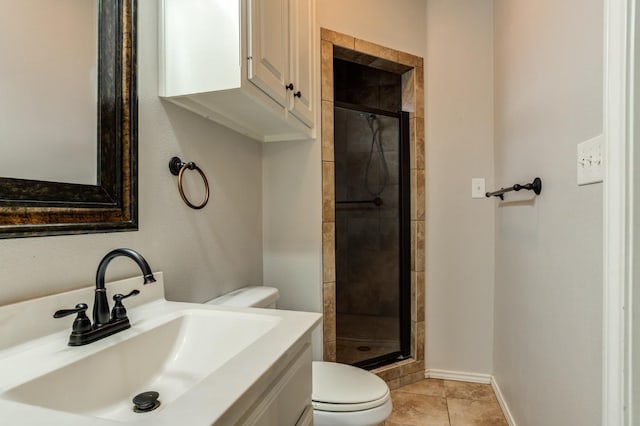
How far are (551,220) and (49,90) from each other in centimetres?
158

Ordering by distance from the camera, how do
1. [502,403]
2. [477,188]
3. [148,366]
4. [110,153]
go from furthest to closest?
[477,188], [502,403], [110,153], [148,366]

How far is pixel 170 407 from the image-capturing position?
0.49m

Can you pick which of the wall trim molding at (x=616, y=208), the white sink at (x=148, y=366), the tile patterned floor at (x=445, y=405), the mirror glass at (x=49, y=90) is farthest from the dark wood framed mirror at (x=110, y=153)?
the tile patterned floor at (x=445, y=405)

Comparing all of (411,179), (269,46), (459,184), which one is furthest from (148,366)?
(459,184)

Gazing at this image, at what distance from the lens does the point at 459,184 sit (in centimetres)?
214

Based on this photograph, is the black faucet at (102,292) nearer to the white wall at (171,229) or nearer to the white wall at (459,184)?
the white wall at (171,229)

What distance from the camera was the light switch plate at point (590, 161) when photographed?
33.4 inches

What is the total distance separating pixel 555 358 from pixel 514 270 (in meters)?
0.55

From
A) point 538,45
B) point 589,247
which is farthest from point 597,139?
point 538,45

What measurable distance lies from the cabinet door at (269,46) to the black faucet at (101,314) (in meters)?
0.66

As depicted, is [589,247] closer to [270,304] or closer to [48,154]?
[270,304]

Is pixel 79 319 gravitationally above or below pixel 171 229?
below

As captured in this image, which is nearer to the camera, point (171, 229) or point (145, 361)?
point (145, 361)

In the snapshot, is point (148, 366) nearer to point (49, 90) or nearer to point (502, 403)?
point (49, 90)
